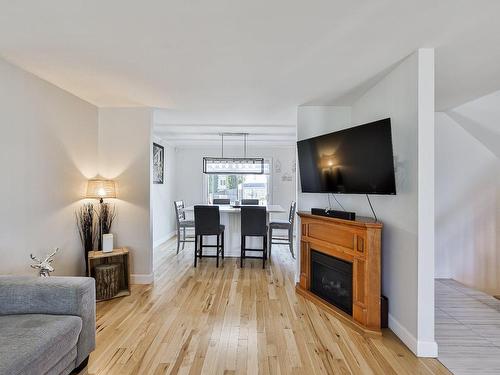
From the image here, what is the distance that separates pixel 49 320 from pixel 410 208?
2818 millimetres

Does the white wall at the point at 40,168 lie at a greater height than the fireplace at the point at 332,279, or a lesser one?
greater

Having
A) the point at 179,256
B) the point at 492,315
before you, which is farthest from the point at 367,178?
the point at 179,256

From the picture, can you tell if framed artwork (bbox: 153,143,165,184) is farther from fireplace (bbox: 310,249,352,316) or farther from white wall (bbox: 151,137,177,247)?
fireplace (bbox: 310,249,352,316)

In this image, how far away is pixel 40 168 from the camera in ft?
8.79

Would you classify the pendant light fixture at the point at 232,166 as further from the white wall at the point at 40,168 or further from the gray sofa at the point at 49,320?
the gray sofa at the point at 49,320

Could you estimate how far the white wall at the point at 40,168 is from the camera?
Result: 2.33 metres

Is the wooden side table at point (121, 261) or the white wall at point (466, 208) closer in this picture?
the wooden side table at point (121, 261)

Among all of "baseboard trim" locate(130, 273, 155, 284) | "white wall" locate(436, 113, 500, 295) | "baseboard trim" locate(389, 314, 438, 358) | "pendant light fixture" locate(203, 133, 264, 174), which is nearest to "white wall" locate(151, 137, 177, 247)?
"pendant light fixture" locate(203, 133, 264, 174)

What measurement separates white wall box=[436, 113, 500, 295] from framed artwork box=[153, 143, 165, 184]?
16.9 feet

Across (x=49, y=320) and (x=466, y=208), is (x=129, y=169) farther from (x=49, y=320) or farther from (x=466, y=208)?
(x=466, y=208)

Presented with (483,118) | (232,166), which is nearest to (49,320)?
(232,166)

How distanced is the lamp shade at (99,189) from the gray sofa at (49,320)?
4.79ft

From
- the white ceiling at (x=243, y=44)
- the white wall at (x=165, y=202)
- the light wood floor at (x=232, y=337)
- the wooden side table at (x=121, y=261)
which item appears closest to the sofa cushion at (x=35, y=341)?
the light wood floor at (x=232, y=337)

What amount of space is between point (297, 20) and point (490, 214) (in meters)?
4.20
